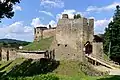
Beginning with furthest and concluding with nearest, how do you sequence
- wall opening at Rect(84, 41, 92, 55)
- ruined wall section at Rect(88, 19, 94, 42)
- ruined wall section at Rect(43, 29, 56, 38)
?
ruined wall section at Rect(43, 29, 56, 38), ruined wall section at Rect(88, 19, 94, 42), wall opening at Rect(84, 41, 92, 55)

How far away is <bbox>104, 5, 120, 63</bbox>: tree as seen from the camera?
56.8m

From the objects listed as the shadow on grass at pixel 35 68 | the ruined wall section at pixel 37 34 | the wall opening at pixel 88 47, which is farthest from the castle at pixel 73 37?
the ruined wall section at pixel 37 34

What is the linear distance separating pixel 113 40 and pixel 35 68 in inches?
884

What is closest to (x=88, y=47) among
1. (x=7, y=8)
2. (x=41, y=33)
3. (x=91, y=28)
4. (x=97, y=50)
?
(x=97, y=50)

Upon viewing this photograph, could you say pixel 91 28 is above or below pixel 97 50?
above

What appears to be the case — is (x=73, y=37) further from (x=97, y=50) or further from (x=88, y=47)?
(x=97, y=50)

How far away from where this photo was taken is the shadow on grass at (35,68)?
1459 inches

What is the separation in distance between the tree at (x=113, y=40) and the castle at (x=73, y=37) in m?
15.2

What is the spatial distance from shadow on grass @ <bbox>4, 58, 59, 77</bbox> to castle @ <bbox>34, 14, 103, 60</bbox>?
7.27 feet

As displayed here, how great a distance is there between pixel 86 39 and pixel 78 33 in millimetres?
1258

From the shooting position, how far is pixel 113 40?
57.8 metres

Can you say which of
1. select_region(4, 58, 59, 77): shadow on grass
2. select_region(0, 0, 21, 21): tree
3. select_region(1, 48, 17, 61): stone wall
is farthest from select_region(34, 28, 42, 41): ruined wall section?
select_region(0, 0, 21, 21): tree

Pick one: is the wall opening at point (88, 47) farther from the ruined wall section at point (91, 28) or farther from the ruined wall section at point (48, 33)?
the ruined wall section at point (48, 33)

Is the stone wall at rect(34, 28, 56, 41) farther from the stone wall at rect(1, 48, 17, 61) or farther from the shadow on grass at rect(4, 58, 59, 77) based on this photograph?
the shadow on grass at rect(4, 58, 59, 77)
